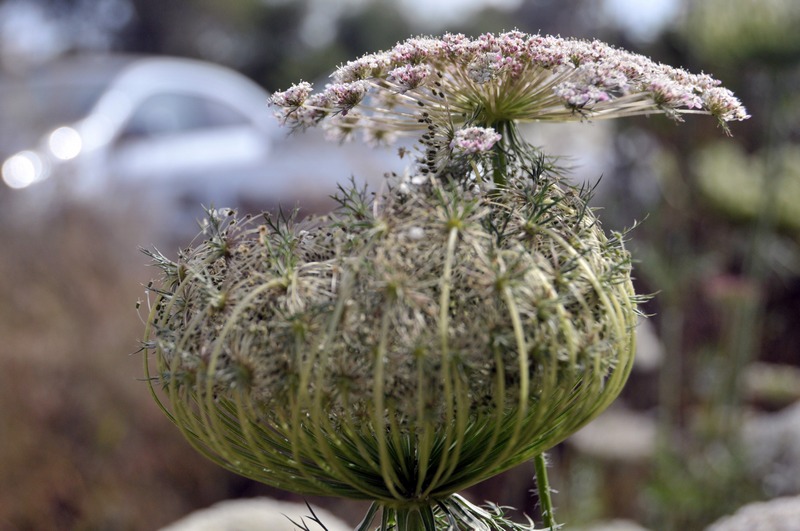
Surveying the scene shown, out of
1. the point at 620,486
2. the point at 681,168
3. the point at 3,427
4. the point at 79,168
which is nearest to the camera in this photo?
the point at 3,427

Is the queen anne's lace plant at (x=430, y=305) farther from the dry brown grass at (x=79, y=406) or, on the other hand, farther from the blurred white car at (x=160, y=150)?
the blurred white car at (x=160, y=150)

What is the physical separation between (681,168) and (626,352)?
405 inches

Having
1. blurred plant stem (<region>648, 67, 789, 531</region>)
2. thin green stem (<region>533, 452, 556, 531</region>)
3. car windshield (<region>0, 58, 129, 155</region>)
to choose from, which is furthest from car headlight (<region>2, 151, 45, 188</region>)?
thin green stem (<region>533, 452, 556, 531</region>)

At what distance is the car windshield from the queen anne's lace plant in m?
8.00

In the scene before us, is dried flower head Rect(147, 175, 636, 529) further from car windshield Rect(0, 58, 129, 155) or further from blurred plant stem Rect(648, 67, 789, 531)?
car windshield Rect(0, 58, 129, 155)

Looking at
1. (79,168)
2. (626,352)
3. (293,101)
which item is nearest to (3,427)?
(79,168)

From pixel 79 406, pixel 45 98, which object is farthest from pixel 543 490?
pixel 45 98

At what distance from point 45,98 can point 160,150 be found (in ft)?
4.89

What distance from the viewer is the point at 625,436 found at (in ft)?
23.1

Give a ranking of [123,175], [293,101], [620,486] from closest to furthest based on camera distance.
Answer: [293,101] < [620,486] < [123,175]

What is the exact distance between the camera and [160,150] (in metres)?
10.4

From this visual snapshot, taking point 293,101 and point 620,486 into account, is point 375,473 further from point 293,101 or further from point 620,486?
point 620,486

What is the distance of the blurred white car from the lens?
25.7 feet

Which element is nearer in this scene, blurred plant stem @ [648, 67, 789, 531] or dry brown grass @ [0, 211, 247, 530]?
dry brown grass @ [0, 211, 247, 530]
